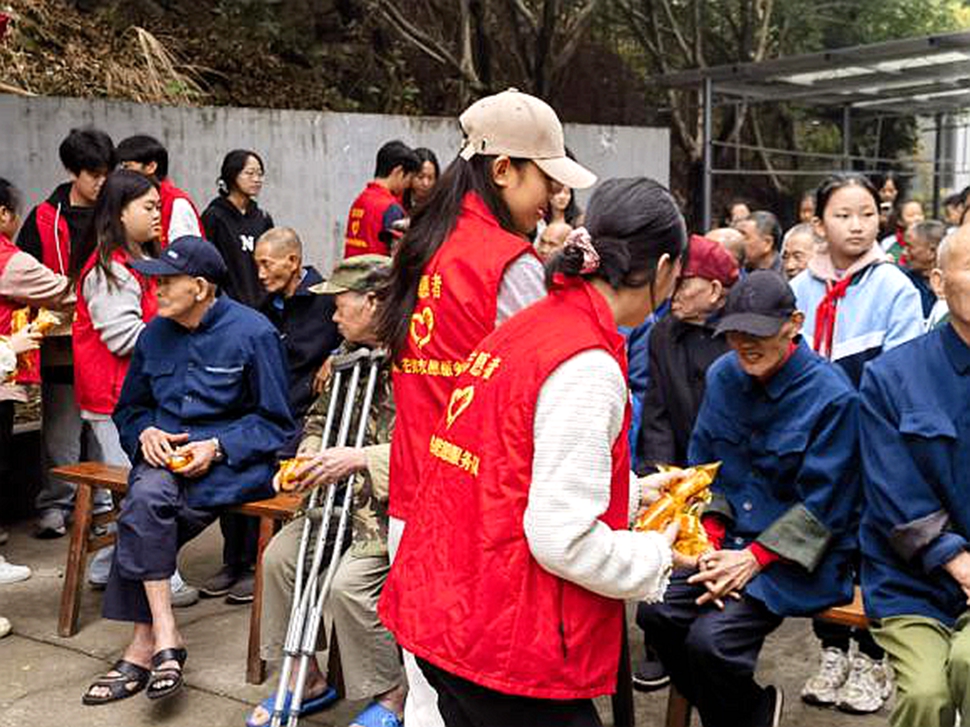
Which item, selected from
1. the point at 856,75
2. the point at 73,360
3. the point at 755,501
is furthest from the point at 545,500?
the point at 856,75

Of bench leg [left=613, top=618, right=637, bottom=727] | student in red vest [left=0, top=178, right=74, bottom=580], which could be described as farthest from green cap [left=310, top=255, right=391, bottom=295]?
student in red vest [left=0, top=178, right=74, bottom=580]

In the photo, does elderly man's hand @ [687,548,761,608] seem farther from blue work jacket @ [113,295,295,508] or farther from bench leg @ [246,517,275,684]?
blue work jacket @ [113,295,295,508]

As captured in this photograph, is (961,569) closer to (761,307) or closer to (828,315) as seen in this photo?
(761,307)

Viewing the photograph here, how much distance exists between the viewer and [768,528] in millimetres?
3822

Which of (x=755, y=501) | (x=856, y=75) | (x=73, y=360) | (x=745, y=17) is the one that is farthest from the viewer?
(x=745, y=17)

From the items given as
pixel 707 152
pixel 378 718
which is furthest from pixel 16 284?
pixel 707 152

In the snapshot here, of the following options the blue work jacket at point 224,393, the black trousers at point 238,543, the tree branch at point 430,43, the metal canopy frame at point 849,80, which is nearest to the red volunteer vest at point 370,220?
the black trousers at point 238,543

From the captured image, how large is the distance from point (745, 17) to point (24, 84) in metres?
10.3

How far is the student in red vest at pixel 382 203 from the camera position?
720 centimetres

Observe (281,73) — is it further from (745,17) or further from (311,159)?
(745,17)

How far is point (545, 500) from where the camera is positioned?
2.30 meters

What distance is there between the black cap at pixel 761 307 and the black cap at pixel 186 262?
84.0 inches

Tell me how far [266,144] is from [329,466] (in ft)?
20.4

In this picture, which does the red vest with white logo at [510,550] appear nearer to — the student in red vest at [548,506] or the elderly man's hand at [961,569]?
the student in red vest at [548,506]
